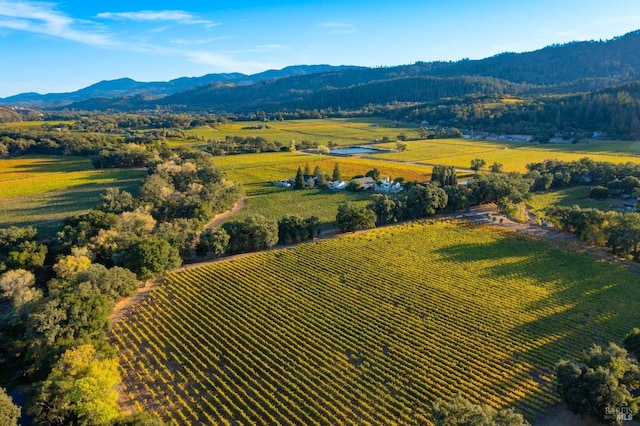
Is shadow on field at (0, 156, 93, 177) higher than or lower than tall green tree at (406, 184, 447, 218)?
higher

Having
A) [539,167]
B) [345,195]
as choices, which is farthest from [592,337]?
[539,167]

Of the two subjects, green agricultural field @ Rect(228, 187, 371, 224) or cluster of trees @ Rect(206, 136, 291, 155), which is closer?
green agricultural field @ Rect(228, 187, 371, 224)

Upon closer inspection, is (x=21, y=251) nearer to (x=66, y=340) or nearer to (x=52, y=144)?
(x=66, y=340)

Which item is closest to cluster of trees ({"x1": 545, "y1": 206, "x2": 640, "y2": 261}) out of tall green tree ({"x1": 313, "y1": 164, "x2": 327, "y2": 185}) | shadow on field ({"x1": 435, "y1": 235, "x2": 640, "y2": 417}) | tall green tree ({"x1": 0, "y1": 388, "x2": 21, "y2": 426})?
shadow on field ({"x1": 435, "y1": 235, "x2": 640, "y2": 417})

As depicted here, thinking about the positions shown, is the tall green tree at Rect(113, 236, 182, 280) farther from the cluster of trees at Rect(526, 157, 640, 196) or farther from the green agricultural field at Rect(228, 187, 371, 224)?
the cluster of trees at Rect(526, 157, 640, 196)

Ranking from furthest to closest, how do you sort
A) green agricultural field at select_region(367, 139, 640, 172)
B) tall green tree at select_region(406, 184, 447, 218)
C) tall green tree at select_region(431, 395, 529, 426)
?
1. green agricultural field at select_region(367, 139, 640, 172)
2. tall green tree at select_region(406, 184, 447, 218)
3. tall green tree at select_region(431, 395, 529, 426)

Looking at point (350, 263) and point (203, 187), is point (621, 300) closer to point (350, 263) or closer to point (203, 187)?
point (350, 263)

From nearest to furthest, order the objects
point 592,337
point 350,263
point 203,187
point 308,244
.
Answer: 1. point 592,337
2. point 350,263
3. point 308,244
4. point 203,187

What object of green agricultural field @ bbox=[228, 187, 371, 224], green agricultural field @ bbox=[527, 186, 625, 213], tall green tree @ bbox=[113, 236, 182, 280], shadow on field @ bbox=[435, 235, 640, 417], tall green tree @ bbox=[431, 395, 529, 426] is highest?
tall green tree @ bbox=[113, 236, 182, 280]
